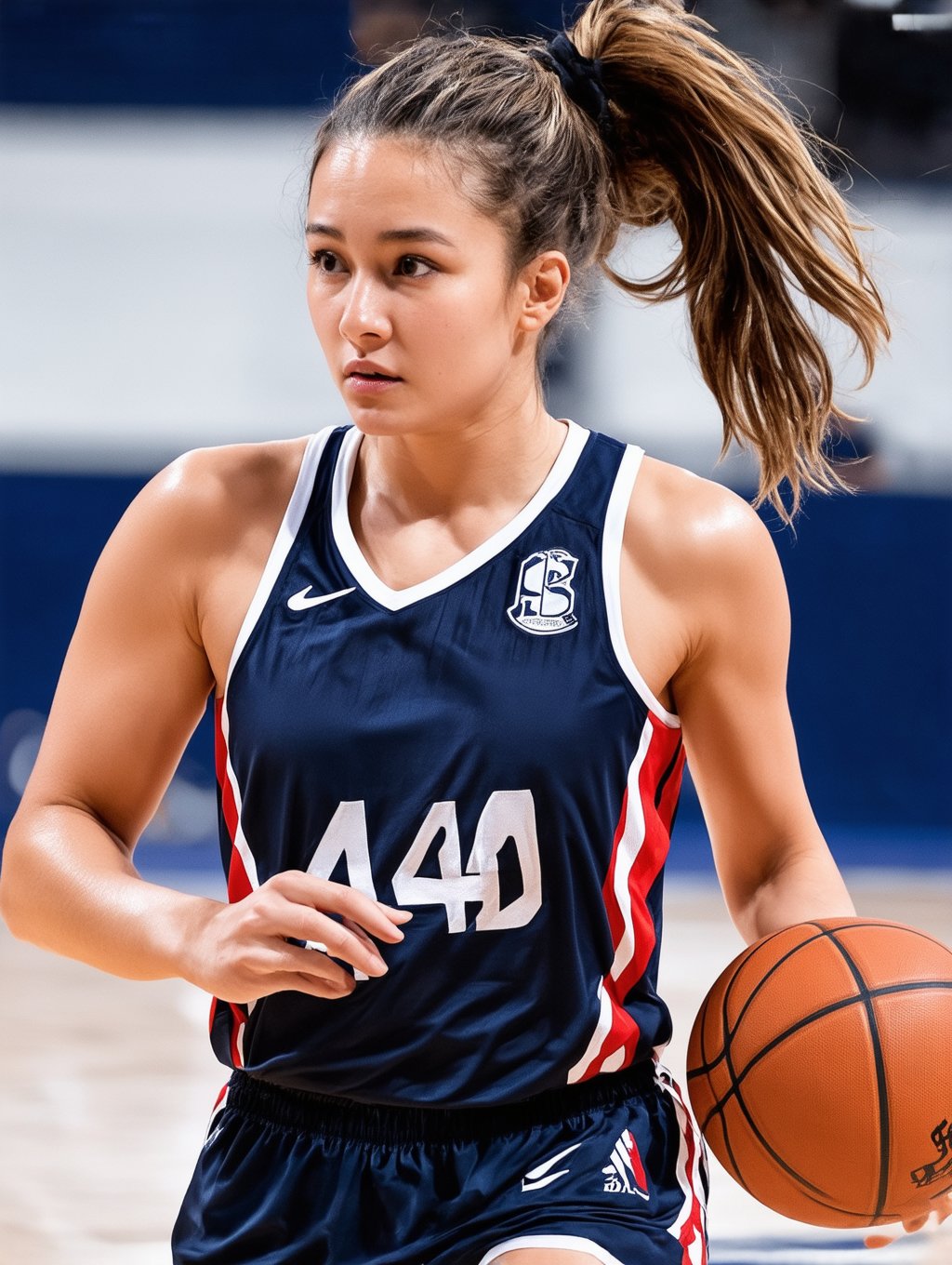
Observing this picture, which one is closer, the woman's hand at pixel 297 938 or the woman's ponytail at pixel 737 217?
the woman's hand at pixel 297 938

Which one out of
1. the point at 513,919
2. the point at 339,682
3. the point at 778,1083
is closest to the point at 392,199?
the point at 339,682

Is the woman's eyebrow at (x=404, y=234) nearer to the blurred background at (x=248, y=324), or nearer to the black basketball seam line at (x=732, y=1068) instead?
the black basketball seam line at (x=732, y=1068)

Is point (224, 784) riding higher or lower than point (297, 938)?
higher

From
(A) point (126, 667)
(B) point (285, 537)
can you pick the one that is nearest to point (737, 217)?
(B) point (285, 537)

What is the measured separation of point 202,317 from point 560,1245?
227 inches

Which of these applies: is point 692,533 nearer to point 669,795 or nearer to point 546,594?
point 546,594

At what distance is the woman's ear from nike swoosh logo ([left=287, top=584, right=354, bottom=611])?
34 cm

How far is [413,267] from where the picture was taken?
1.66 m

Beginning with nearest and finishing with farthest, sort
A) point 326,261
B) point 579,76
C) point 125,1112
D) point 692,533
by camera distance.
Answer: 1. point 326,261
2. point 692,533
3. point 579,76
4. point 125,1112

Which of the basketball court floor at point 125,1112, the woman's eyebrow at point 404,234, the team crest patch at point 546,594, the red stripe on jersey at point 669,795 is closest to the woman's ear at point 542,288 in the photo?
the woman's eyebrow at point 404,234

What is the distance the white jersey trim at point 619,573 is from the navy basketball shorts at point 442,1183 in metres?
0.40

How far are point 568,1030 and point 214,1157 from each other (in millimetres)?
411

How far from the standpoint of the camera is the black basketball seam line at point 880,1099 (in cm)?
170

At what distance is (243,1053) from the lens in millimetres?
1762
